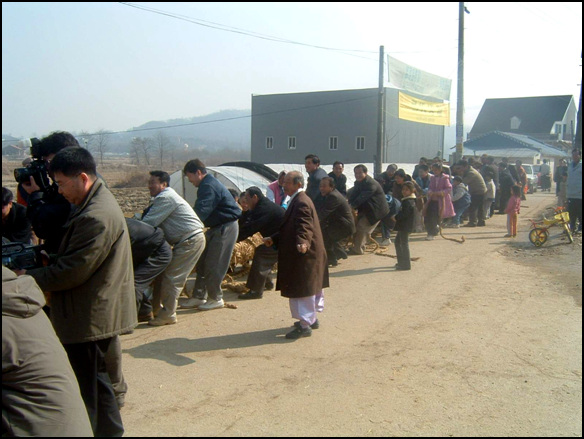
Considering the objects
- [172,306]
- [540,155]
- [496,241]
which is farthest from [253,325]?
[540,155]

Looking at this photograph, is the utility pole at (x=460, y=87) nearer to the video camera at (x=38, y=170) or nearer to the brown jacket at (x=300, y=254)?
the brown jacket at (x=300, y=254)

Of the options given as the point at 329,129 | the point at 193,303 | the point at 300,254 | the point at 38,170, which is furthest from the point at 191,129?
the point at 38,170

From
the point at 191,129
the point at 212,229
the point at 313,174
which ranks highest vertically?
the point at 191,129

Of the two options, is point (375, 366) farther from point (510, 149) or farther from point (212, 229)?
point (510, 149)

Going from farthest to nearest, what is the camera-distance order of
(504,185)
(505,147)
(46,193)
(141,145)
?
(141,145), (505,147), (504,185), (46,193)

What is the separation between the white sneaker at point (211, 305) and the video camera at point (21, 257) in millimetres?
3639

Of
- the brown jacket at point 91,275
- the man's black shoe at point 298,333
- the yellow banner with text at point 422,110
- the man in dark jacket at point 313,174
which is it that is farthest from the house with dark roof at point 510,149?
the brown jacket at point 91,275

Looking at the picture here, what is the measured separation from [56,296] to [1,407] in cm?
118

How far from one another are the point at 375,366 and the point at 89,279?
9.26ft

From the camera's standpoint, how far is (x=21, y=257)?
3.47m

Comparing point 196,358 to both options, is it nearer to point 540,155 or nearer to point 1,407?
point 1,407

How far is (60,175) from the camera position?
347 cm

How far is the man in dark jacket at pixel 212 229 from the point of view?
696cm

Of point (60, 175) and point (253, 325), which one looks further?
point (253, 325)
